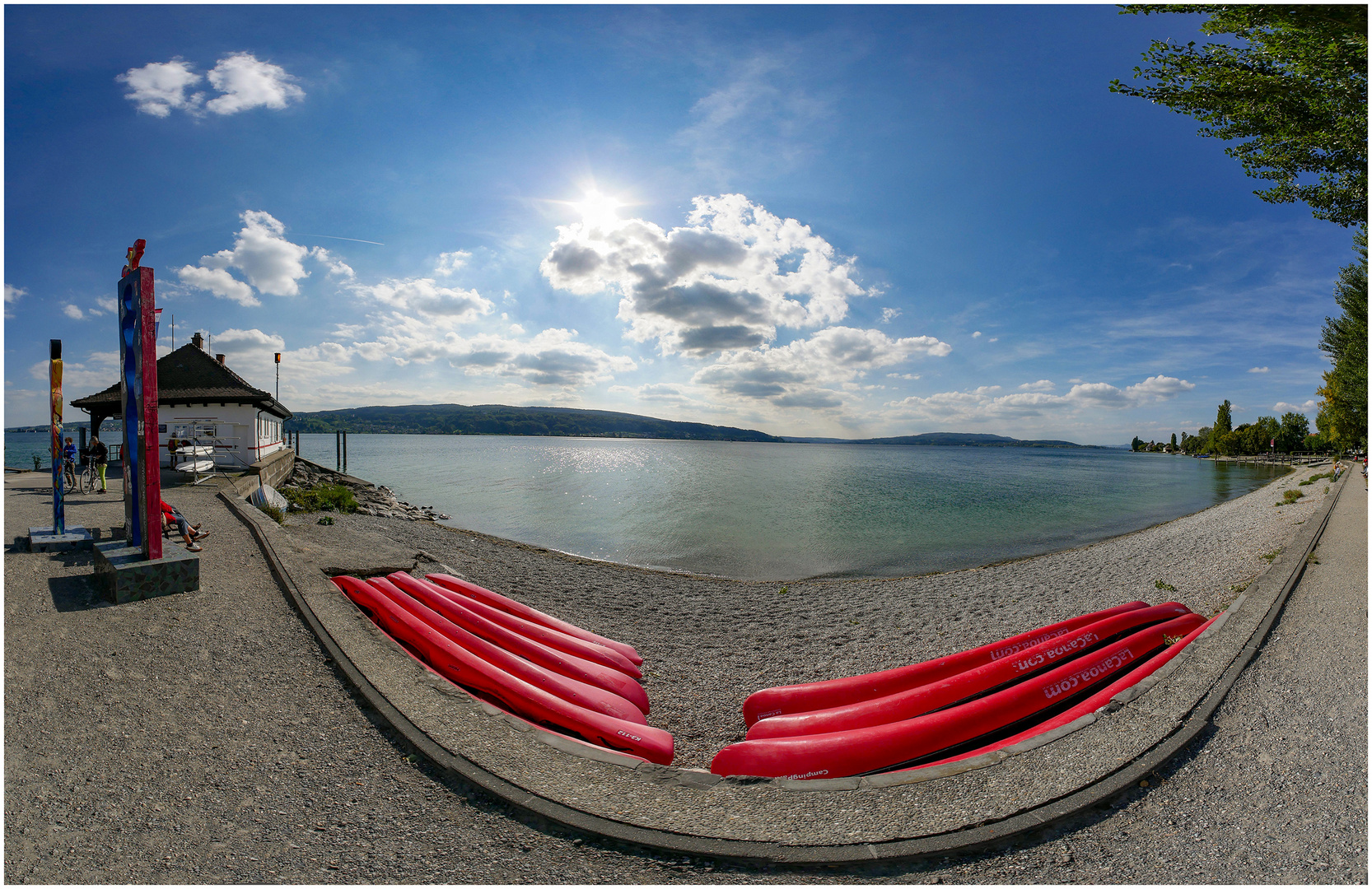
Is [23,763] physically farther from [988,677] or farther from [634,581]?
[634,581]

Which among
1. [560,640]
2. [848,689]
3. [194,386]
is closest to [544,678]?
[560,640]

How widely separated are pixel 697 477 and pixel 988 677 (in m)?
48.4

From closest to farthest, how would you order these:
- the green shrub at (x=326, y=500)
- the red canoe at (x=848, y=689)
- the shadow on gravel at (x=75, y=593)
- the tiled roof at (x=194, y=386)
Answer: the red canoe at (x=848, y=689) → the shadow on gravel at (x=75, y=593) → the green shrub at (x=326, y=500) → the tiled roof at (x=194, y=386)

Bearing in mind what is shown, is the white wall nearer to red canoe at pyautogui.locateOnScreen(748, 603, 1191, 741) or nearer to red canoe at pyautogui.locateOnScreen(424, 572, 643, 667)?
red canoe at pyautogui.locateOnScreen(424, 572, 643, 667)

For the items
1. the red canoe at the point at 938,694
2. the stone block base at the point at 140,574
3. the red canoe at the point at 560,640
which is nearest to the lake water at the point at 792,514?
the red canoe at the point at 560,640

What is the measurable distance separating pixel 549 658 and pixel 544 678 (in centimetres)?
74

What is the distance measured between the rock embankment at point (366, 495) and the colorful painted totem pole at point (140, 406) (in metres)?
12.6

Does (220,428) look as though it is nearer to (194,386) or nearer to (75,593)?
(194,386)

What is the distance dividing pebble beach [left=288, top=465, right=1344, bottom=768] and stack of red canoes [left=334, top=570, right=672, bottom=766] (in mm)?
679

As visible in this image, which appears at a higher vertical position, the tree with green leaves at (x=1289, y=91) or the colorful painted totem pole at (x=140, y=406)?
the tree with green leaves at (x=1289, y=91)

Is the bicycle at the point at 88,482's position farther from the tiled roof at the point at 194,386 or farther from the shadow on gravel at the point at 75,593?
the shadow on gravel at the point at 75,593

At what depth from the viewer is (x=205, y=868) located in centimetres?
264

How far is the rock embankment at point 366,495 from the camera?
2095 centimetres

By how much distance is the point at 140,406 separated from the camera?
21.4 feet
